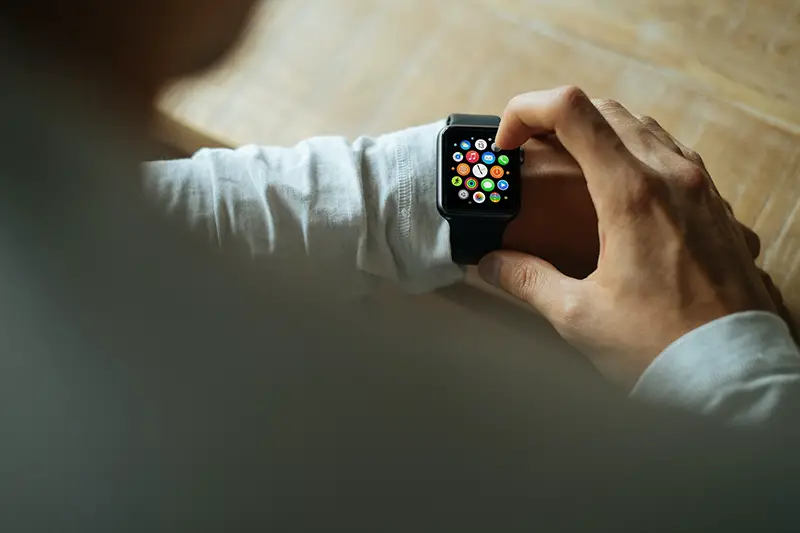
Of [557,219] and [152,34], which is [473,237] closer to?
[557,219]

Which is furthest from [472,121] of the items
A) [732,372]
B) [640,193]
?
[732,372]

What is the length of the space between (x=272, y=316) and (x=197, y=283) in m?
0.03

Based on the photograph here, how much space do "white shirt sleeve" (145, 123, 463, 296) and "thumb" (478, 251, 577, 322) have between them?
39mm

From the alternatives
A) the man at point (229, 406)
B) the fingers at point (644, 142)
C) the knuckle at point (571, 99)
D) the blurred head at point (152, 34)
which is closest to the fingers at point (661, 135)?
the fingers at point (644, 142)

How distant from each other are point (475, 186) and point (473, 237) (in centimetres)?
4

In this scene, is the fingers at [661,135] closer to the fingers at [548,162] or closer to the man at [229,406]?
the fingers at [548,162]

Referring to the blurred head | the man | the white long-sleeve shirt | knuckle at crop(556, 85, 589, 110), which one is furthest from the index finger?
the blurred head

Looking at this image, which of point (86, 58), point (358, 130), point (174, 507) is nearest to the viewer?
point (174, 507)

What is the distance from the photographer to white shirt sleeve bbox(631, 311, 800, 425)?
0.36 metres

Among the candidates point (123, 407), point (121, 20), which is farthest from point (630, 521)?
point (121, 20)

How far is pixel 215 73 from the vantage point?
75cm

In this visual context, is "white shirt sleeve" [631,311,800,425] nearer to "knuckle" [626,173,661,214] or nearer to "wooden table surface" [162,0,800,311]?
"knuckle" [626,173,661,214]

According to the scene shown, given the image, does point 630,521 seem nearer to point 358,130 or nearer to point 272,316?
point 272,316

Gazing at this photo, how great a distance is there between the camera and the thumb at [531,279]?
0.48 metres
